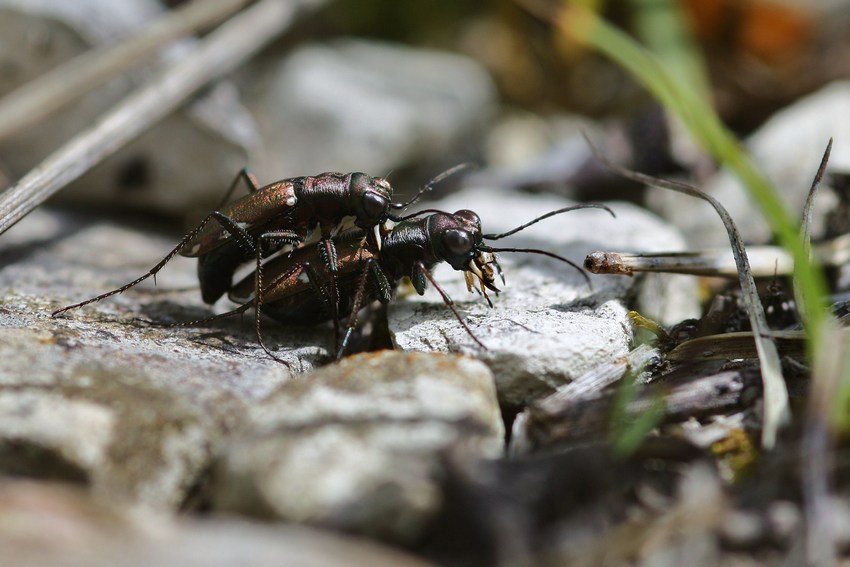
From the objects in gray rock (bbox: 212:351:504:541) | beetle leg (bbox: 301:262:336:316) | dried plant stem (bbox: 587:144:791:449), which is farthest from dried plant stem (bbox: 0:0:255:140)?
dried plant stem (bbox: 587:144:791:449)

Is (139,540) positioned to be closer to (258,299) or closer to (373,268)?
(258,299)

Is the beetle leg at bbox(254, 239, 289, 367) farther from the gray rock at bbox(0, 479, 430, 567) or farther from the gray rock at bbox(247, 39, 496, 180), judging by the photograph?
the gray rock at bbox(247, 39, 496, 180)

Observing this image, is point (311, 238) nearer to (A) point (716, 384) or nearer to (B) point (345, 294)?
(B) point (345, 294)

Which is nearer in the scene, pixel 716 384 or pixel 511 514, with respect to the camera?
pixel 511 514

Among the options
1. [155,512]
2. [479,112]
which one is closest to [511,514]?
[155,512]

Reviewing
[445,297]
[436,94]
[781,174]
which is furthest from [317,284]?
[436,94]

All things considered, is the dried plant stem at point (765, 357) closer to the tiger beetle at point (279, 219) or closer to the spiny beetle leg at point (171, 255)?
the tiger beetle at point (279, 219)
